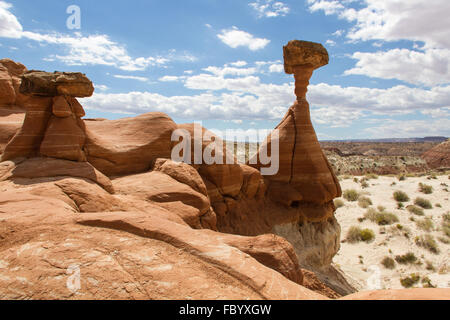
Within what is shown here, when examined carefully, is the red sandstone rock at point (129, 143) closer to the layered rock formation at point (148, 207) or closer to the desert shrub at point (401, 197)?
the layered rock formation at point (148, 207)

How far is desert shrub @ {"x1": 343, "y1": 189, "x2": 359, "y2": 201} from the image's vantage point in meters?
23.7

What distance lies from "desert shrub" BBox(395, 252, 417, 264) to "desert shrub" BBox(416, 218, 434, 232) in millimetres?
3435

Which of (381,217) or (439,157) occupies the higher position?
(439,157)

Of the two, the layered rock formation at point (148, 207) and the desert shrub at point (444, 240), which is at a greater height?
the layered rock formation at point (148, 207)

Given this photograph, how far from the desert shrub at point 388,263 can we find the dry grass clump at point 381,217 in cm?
416

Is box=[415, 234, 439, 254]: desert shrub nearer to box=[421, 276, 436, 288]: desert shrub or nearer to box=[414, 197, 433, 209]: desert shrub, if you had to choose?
box=[421, 276, 436, 288]: desert shrub

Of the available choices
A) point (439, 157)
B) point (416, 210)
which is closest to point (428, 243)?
point (416, 210)

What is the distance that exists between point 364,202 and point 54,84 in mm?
21500

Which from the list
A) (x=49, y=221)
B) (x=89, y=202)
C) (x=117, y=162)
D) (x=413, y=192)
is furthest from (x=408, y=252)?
(x=49, y=221)

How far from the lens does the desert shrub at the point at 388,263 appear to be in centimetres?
1471

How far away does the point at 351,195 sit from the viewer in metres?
23.9

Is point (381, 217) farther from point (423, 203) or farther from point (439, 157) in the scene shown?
point (439, 157)
